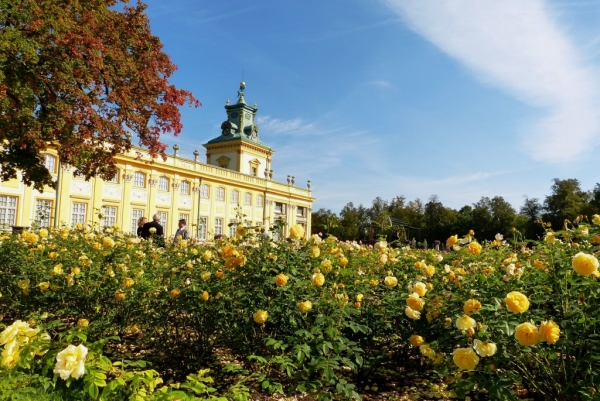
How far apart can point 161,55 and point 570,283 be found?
10.0 m

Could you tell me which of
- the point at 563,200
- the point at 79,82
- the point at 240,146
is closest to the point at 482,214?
the point at 563,200

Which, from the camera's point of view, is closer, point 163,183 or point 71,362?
point 71,362

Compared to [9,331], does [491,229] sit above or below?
above

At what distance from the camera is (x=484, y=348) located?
6.30 ft

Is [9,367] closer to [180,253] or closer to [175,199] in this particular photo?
Result: [180,253]

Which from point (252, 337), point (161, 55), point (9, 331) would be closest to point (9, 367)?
point (9, 331)

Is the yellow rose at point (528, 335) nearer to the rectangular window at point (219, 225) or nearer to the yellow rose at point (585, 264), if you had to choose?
the yellow rose at point (585, 264)

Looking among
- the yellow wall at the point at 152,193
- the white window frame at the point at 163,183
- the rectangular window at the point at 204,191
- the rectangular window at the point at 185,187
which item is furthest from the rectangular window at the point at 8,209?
the rectangular window at the point at 204,191

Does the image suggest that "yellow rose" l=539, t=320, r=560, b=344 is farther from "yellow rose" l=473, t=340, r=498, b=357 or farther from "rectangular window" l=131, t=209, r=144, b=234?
"rectangular window" l=131, t=209, r=144, b=234

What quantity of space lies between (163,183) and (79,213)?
7674 mm

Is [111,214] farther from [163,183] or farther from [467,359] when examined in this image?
[467,359]

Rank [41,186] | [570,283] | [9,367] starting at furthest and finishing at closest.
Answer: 1. [41,186]
2. [570,283]
3. [9,367]

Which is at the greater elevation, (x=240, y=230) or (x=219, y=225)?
(x=219, y=225)

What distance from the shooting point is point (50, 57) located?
8133 mm
